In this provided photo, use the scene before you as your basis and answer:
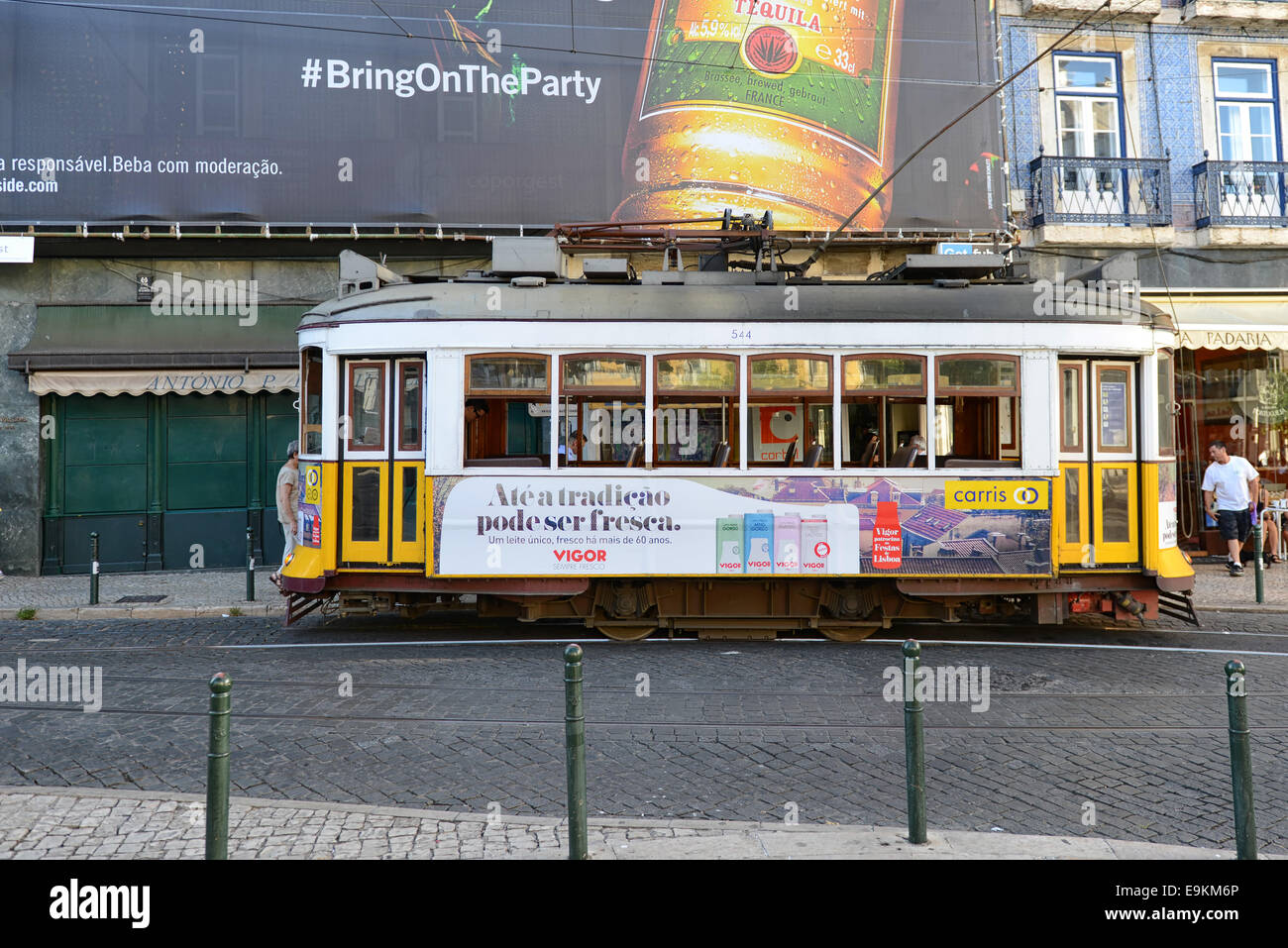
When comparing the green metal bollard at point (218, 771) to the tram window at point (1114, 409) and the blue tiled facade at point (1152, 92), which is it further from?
the blue tiled facade at point (1152, 92)

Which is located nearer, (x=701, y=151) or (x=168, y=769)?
(x=168, y=769)

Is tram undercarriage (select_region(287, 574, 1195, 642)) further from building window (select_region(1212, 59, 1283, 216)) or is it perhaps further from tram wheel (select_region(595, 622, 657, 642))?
building window (select_region(1212, 59, 1283, 216))

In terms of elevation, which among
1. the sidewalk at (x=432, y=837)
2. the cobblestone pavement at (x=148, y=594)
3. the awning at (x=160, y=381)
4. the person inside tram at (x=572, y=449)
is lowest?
the sidewalk at (x=432, y=837)

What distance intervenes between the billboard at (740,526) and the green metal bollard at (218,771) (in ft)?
18.3

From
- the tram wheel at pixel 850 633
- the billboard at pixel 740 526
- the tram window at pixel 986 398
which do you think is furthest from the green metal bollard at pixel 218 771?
the tram window at pixel 986 398

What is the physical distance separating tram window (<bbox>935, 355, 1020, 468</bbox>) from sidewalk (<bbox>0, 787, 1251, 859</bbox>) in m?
5.62

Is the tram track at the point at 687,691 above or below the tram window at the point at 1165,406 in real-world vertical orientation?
below

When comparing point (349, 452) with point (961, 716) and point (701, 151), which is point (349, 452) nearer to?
point (961, 716)

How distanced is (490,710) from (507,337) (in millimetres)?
3893

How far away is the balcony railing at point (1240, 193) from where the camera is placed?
652 inches

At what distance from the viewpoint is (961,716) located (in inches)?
280

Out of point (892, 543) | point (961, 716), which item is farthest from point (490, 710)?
point (892, 543)

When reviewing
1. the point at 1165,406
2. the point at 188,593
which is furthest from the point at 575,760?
the point at 188,593
